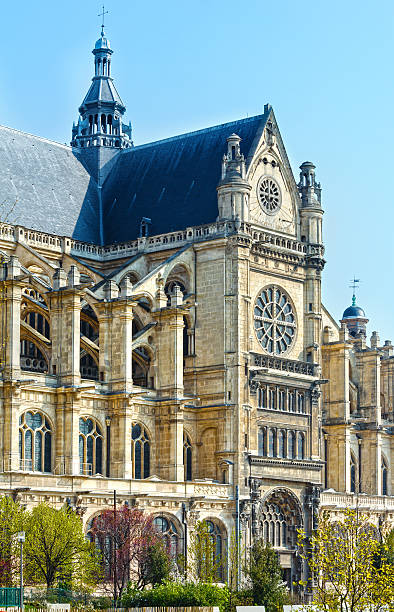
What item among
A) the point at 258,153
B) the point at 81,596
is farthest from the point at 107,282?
Answer: the point at 81,596

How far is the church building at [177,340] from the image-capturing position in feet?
244

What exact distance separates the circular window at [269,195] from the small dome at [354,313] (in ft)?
115

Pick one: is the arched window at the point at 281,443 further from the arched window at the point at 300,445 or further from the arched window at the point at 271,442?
the arched window at the point at 300,445

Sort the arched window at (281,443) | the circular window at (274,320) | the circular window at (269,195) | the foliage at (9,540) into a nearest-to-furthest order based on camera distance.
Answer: the foliage at (9,540) → the arched window at (281,443) → the circular window at (274,320) → the circular window at (269,195)

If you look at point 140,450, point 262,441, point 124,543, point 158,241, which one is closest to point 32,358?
point 140,450

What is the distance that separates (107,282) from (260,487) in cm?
1454

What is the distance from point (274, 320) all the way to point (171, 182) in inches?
435

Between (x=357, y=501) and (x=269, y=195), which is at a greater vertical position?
(x=269, y=195)

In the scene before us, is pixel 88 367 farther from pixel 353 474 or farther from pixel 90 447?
pixel 353 474

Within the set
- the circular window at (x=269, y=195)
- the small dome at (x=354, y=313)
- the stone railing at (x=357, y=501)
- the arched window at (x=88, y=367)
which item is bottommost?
the stone railing at (x=357, y=501)

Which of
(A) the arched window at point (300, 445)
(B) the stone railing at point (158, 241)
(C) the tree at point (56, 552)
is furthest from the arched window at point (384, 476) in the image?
(C) the tree at point (56, 552)

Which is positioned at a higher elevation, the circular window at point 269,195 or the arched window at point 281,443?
the circular window at point 269,195

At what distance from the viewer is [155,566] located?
66.8 metres

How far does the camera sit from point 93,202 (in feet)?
304
